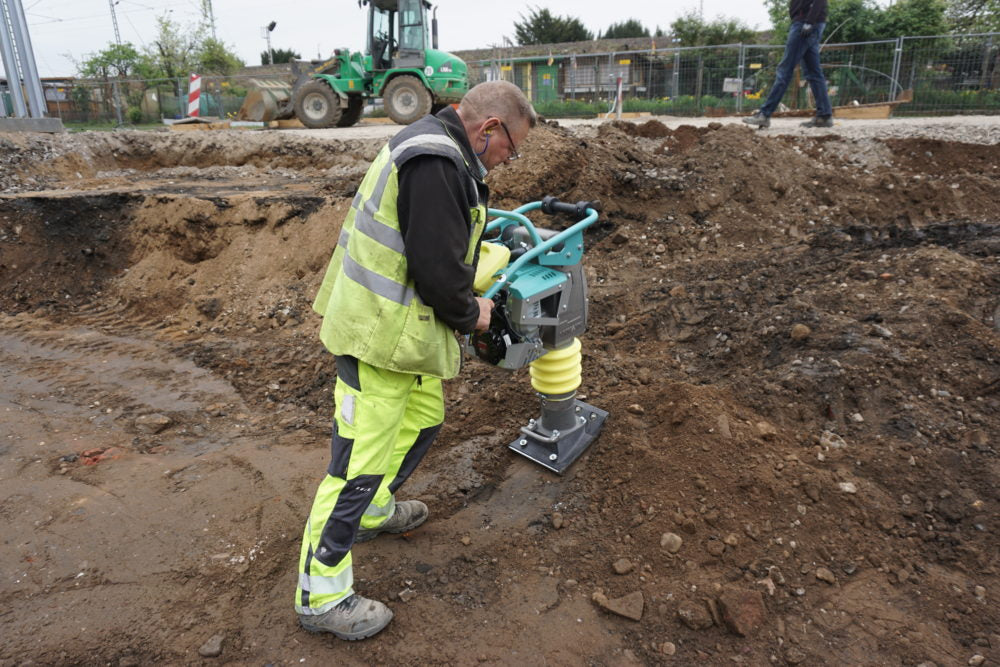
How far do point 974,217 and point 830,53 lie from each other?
38.5 feet

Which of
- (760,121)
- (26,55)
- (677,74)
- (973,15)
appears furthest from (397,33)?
(973,15)

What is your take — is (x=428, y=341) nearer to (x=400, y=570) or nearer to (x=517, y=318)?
(x=517, y=318)

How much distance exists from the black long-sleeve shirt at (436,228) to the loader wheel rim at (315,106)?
13.4 m

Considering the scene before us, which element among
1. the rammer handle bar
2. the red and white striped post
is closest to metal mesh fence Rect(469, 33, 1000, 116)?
the red and white striped post

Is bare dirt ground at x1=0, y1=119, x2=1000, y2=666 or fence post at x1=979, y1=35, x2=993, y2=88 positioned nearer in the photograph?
bare dirt ground at x1=0, y1=119, x2=1000, y2=666

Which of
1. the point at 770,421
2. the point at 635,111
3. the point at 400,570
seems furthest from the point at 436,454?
the point at 635,111

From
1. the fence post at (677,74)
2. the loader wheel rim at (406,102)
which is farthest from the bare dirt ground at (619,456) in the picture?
the fence post at (677,74)

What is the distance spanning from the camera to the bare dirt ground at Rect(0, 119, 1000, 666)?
2.21m

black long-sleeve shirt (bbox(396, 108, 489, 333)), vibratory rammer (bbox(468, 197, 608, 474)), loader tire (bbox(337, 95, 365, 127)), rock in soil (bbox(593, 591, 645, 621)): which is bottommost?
rock in soil (bbox(593, 591, 645, 621))

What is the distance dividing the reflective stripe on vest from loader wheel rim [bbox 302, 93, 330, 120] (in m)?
13.3

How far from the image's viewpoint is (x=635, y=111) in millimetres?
16984

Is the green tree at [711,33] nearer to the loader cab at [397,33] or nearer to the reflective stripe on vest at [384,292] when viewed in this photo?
the loader cab at [397,33]

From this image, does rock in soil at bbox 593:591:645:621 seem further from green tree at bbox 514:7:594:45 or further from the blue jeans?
green tree at bbox 514:7:594:45

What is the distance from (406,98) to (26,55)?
22.4ft
